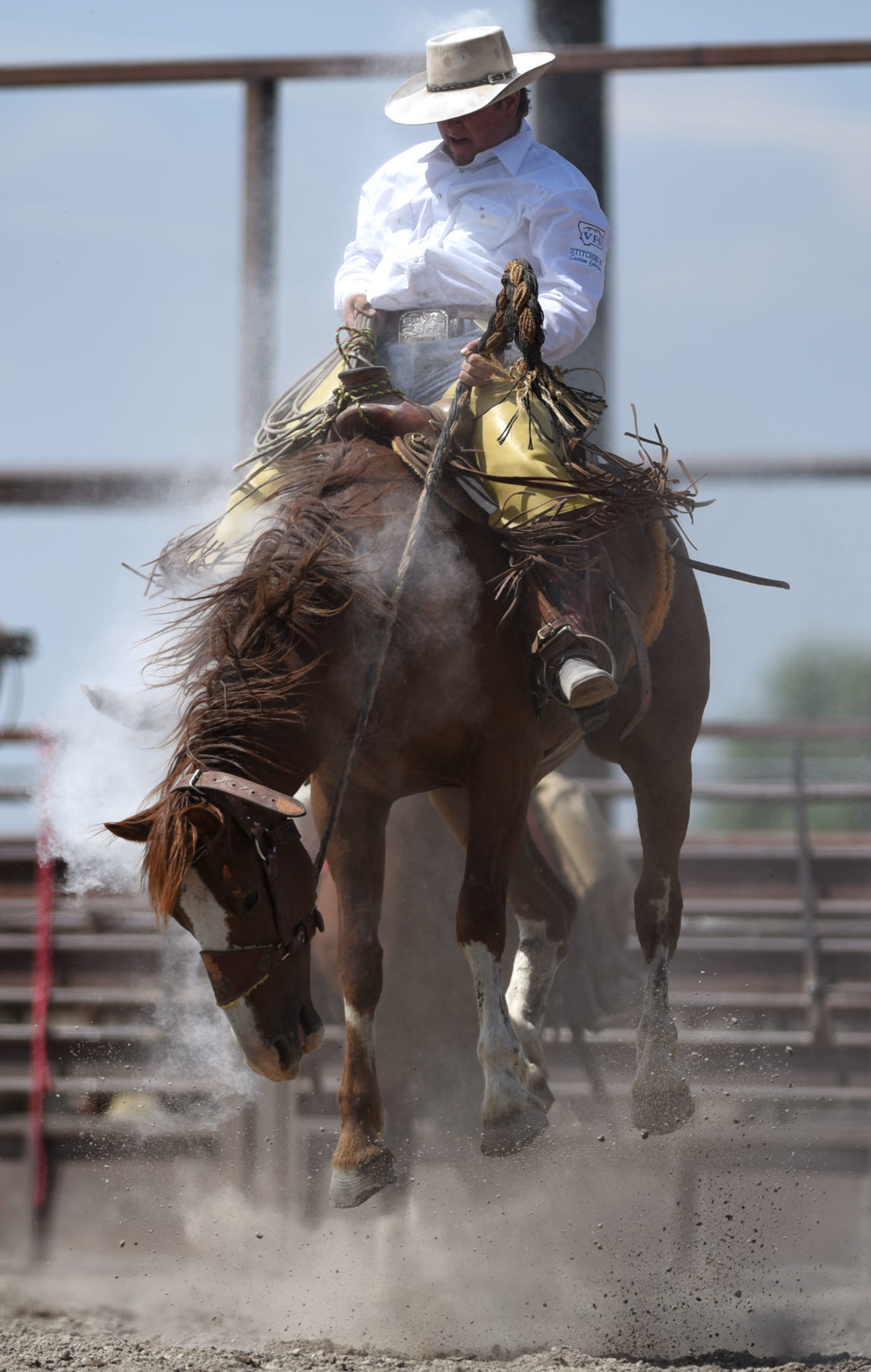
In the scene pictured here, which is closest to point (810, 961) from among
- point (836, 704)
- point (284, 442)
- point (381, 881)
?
point (381, 881)

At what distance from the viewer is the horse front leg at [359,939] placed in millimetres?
3104

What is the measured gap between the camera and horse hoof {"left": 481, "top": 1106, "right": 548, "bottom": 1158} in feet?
9.66

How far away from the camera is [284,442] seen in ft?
→ 11.2

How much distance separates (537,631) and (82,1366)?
2.13 metres

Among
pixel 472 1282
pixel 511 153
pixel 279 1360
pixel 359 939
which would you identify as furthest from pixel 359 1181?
pixel 511 153

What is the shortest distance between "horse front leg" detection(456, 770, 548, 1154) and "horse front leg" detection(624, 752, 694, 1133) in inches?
26.5

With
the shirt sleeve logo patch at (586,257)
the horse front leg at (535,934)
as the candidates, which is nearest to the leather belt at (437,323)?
the shirt sleeve logo patch at (586,257)

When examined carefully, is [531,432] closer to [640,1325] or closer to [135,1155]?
[640,1325]

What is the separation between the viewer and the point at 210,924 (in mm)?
2561

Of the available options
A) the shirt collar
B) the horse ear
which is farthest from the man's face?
the horse ear

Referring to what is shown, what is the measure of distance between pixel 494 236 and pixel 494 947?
5.70 ft

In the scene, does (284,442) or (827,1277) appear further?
(827,1277)

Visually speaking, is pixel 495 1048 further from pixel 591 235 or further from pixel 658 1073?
pixel 591 235

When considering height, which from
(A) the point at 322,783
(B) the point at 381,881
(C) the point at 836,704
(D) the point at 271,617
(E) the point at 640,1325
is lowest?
(C) the point at 836,704
